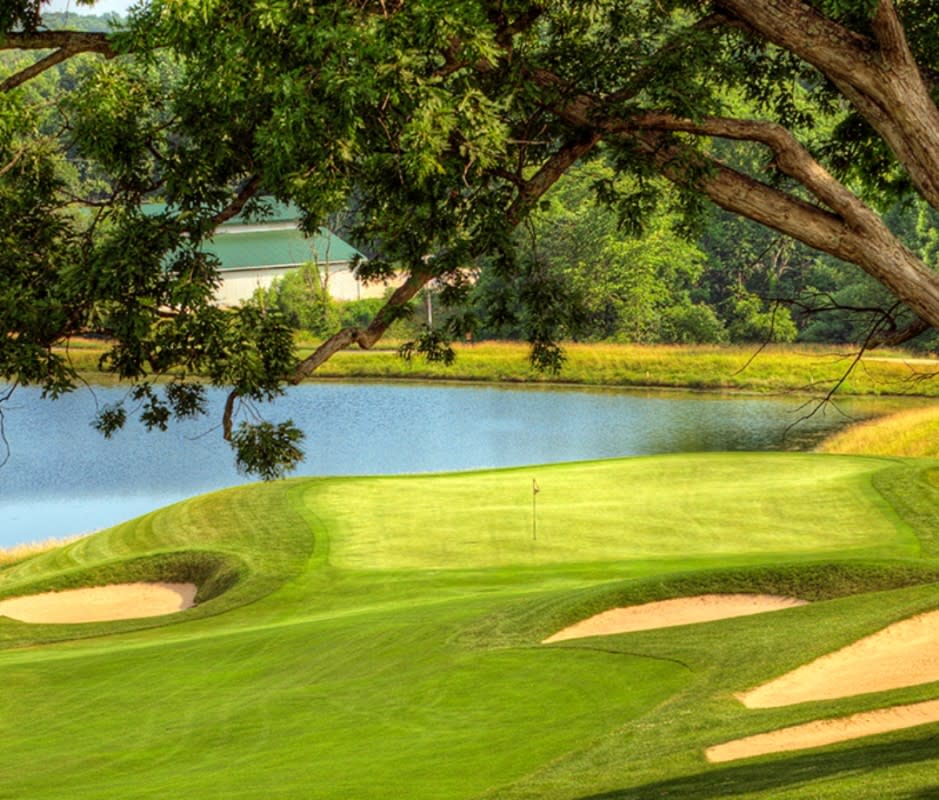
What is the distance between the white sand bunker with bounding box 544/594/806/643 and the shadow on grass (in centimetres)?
483

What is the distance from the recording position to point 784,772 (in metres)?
7.71

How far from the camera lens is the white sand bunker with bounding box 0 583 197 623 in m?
17.3

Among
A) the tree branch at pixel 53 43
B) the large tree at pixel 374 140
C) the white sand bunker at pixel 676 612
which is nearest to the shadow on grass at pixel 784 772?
the large tree at pixel 374 140

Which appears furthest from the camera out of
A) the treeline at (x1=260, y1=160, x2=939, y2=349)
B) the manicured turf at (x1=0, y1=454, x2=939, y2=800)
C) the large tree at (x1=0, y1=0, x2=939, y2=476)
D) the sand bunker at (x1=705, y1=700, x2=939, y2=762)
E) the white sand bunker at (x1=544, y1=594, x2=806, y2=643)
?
the treeline at (x1=260, y1=160, x2=939, y2=349)

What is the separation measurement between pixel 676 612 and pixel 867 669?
3.37 meters

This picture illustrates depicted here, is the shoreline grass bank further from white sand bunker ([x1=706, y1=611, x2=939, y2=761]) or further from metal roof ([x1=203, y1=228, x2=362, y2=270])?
white sand bunker ([x1=706, y1=611, x2=939, y2=761])

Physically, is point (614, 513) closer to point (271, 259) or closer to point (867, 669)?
point (867, 669)

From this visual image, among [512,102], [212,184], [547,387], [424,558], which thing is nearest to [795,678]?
[512,102]

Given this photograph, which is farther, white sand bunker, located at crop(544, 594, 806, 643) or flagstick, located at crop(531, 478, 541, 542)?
flagstick, located at crop(531, 478, 541, 542)

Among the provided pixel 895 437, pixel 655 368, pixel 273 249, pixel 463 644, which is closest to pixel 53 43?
pixel 463 644

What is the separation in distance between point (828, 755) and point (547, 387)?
45180 mm

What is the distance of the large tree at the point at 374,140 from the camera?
30.1 feet

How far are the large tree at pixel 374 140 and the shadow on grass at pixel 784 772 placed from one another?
10.9 feet

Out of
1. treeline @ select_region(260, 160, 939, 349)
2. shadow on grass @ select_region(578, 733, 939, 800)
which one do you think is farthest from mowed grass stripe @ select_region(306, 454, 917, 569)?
treeline @ select_region(260, 160, 939, 349)
